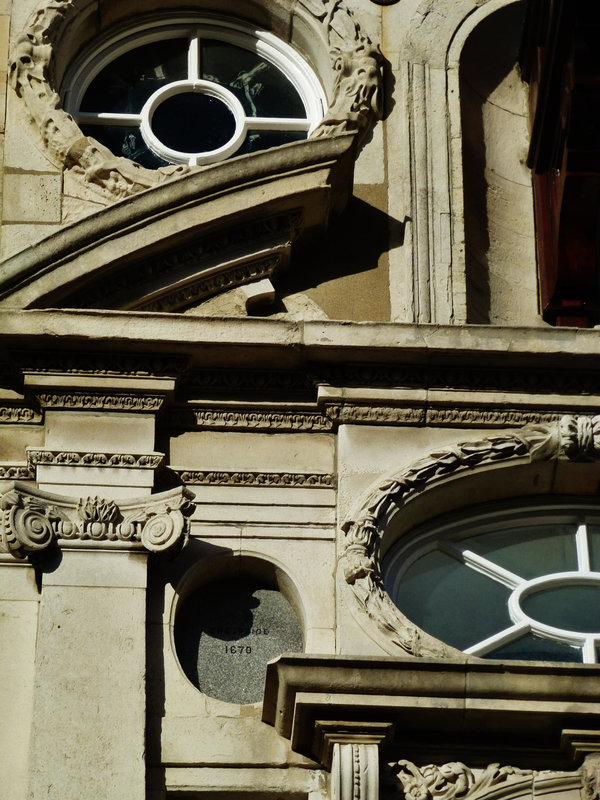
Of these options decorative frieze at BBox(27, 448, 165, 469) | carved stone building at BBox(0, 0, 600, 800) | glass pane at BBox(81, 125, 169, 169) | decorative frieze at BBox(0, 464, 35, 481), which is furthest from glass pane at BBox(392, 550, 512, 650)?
glass pane at BBox(81, 125, 169, 169)

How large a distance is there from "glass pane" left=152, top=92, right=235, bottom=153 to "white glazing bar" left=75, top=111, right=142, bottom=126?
0.14 metres

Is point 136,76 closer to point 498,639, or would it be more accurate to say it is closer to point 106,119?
point 106,119

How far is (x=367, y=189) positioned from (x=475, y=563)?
8.19 feet

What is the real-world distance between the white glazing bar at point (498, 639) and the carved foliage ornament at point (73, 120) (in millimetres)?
3145

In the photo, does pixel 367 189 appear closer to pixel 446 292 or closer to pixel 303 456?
pixel 446 292

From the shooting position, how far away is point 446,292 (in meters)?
12.7

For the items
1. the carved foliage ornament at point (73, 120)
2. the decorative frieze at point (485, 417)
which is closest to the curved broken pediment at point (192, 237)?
the carved foliage ornament at point (73, 120)

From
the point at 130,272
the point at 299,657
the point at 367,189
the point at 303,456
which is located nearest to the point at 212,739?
the point at 299,657

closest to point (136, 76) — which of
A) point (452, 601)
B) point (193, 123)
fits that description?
point (193, 123)

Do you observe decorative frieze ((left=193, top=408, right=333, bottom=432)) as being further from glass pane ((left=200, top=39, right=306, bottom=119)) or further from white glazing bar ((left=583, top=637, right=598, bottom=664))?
glass pane ((left=200, top=39, right=306, bottom=119))

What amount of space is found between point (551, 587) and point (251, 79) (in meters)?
3.99

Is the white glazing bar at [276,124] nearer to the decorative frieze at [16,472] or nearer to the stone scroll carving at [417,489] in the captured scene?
the stone scroll carving at [417,489]

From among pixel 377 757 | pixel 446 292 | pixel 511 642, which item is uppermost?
pixel 446 292

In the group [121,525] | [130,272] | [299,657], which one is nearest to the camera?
[299,657]
